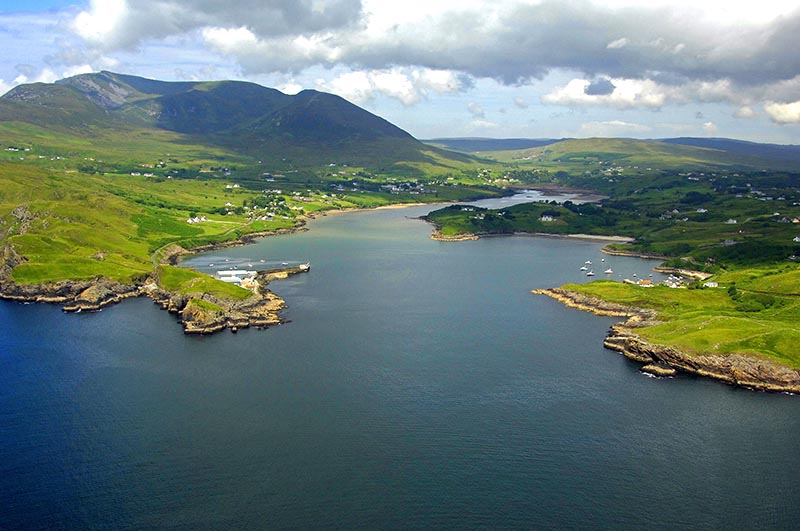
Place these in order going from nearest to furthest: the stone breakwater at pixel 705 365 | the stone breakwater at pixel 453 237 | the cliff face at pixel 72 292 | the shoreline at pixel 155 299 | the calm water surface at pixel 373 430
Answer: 1. the calm water surface at pixel 373 430
2. the stone breakwater at pixel 705 365
3. the shoreline at pixel 155 299
4. the cliff face at pixel 72 292
5. the stone breakwater at pixel 453 237

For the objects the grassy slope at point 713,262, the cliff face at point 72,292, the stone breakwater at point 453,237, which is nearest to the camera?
the grassy slope at point 713,262

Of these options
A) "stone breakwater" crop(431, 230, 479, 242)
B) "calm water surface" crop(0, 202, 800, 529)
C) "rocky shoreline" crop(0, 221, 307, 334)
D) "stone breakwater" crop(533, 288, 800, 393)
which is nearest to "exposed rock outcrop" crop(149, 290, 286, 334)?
"rocky shoreline" crop(0, 221, 307, 334)

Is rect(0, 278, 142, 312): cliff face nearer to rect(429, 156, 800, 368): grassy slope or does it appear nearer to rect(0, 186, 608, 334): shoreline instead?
rect(0, 186, 608, 334): shoreline

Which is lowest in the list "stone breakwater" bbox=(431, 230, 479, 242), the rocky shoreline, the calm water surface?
the calm water surface

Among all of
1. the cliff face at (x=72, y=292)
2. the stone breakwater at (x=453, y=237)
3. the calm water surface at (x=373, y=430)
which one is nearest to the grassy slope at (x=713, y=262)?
the stone breakwater at (x=453, y=237)

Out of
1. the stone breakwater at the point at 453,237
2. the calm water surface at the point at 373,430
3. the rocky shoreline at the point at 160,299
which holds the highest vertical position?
the rocky shoreline at the point at 160,299

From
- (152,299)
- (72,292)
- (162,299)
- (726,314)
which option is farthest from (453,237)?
(72,292)

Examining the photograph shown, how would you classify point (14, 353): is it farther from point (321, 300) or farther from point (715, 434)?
point (715, 434)

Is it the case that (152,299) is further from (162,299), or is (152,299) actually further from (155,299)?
(162,299)

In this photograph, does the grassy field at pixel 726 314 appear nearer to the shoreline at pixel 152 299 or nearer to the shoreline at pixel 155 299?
the shoreline at pixel 155 299

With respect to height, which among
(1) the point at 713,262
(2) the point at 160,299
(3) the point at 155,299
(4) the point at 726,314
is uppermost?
(4) the point at 726,314
